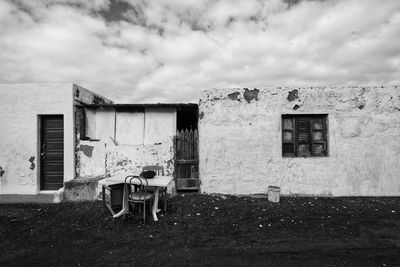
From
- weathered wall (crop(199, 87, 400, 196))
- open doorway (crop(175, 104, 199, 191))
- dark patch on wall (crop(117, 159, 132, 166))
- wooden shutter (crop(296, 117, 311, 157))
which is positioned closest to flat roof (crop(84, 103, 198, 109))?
open doorway (crop(175, 104, 199, 191))

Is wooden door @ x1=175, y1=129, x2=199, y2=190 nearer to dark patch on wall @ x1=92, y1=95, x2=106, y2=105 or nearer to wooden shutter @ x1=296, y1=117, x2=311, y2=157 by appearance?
wooden shutter @ x1=296, y1=117, x2=311, y2=157

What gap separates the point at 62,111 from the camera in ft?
21.0

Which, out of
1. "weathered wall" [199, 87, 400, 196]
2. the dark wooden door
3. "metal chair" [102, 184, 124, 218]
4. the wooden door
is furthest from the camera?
the dark wooden door

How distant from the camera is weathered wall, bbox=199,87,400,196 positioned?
6027 mm

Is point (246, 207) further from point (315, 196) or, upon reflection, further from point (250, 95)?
point (250, 95)

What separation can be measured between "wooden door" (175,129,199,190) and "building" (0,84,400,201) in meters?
0.03

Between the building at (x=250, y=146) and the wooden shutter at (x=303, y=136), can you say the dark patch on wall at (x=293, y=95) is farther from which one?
the wooden shutter at (x=303, y=136)

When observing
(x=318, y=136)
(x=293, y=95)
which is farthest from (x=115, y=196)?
(x=318, y=136)

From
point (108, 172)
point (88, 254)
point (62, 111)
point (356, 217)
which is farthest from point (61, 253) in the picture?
point (356, 217)

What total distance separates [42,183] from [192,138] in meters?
4.50

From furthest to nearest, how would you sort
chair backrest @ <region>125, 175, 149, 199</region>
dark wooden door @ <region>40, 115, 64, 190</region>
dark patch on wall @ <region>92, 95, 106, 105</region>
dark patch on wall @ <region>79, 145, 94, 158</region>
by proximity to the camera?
dark patch on wall @ <region>92, 95, 106, 105</region>
dark wooden door @ <region>40, 115, 64, 190</region>
dark patch on wall @ <region>79, 145, 94, 158</region>
chair backrest @ <region>125, 175, 149, 199</region>

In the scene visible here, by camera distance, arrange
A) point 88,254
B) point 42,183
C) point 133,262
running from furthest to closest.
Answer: point 42,183 → point 88,254 → point 133,262

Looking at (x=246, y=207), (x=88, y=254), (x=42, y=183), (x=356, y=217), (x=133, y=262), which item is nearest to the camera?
(x=133, y=262)

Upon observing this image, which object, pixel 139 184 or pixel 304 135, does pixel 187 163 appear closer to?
pixel 139 184
